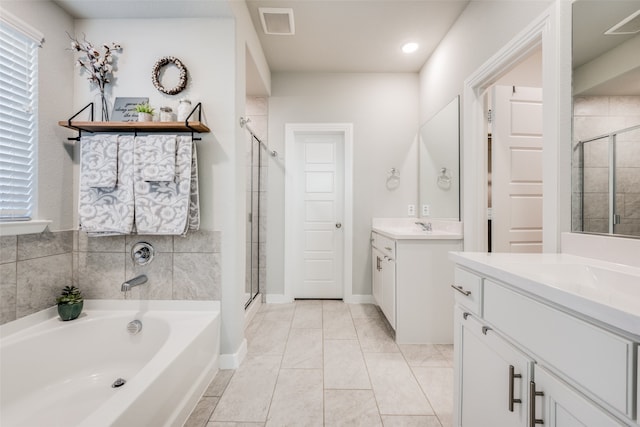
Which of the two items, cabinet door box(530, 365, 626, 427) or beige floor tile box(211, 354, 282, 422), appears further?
beige floor tile box(211, 354, 282, 422)

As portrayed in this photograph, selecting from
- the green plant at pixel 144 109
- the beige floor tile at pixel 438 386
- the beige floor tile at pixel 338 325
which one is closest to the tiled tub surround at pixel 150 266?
the green plant at pixel 144 109

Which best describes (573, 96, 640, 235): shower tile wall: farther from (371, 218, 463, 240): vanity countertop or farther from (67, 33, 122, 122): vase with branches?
(67, 33, 122, 122): vase with branches

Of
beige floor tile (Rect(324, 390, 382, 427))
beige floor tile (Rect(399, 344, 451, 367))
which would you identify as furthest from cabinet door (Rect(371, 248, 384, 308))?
beige floor tile (Rect(324, 390, 382, 427))

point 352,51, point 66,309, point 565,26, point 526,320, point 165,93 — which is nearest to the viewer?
point 526,320

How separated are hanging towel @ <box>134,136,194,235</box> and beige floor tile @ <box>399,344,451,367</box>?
185 centimetres

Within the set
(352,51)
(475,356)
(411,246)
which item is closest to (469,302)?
(475,356)

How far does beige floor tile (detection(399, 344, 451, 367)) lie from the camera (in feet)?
6.42

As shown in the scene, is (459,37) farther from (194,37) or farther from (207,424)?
(207,424)

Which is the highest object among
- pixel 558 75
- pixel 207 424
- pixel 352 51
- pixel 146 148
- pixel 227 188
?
pixel 352 51

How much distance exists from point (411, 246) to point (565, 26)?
1.55 metres

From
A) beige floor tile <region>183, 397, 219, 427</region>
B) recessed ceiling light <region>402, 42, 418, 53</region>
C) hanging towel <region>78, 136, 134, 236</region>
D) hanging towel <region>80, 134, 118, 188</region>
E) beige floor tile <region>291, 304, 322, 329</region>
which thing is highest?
recessed ceiling light <region>402, 42, 418, 53</region>

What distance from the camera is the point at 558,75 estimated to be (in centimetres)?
130

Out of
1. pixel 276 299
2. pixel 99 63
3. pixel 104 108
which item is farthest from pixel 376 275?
pixel 99 63

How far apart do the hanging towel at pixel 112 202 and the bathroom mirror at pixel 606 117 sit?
2448 mm
